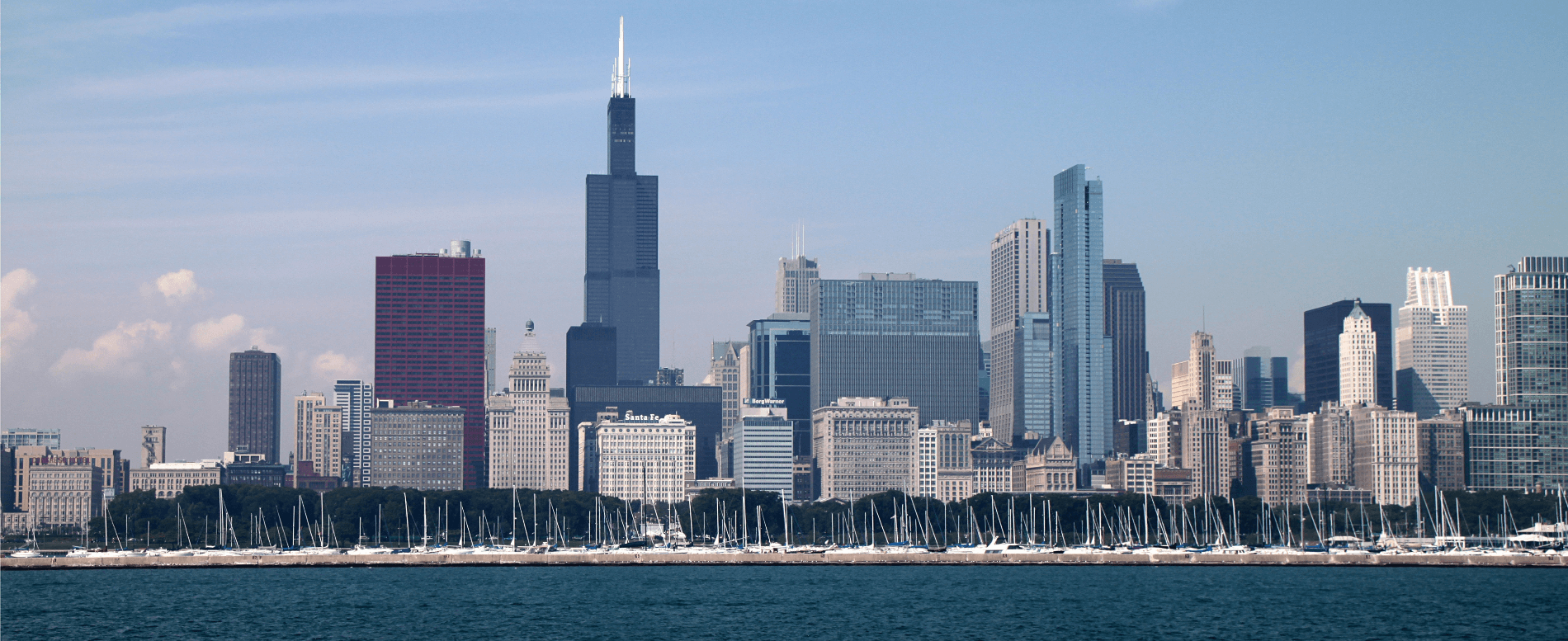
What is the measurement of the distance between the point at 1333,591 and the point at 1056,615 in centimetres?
3566

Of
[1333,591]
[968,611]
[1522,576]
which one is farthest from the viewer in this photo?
[1522,576]

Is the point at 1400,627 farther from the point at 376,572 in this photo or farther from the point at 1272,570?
the point at 376,572

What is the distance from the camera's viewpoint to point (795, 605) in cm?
14500

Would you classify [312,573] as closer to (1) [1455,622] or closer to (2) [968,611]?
(2) [968,611]

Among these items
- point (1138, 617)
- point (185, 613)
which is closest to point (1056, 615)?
point (1138, 617)

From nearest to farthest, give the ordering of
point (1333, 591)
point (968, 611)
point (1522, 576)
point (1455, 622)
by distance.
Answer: point (1455, 622) → point (968, 611) → point (1333, 591) → point (1522, 576)

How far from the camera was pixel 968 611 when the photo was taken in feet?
455

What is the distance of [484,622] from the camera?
421 ft

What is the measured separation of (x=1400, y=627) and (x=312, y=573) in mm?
110601

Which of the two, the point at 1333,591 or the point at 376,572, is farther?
the point at 376,572

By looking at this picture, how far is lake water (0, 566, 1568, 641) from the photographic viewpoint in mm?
123062

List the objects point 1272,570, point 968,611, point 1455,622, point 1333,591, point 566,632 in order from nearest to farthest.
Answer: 1. point 566,632
2. point 1455,622
3. point 968,611
4. point 1333,591
5. point 1272,570

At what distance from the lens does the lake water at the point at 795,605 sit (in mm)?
123062

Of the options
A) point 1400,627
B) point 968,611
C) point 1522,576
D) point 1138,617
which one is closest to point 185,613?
point 968,611
